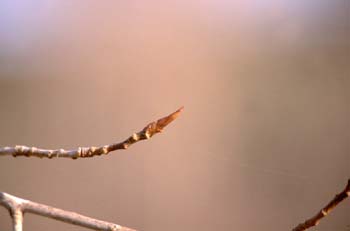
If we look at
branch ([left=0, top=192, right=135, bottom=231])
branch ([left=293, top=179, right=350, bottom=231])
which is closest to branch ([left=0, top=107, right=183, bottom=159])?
branch ([left=0, top=192, right=135, bottom=231])

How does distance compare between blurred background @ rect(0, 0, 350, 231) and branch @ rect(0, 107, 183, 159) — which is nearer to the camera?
branch @ rect(0, 107, 183, 159)

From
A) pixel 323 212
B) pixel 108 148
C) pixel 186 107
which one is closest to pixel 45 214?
pixel 108 148

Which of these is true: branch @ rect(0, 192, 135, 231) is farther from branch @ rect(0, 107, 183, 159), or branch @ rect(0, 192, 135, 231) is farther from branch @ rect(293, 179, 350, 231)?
branch @ rect(293, 179, 350, 231)

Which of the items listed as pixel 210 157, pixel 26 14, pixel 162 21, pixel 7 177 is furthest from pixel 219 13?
pixel 7 177

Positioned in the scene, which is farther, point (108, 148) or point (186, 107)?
point (186, 107)

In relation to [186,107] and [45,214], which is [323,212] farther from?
[186,107]

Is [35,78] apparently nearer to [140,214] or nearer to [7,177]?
[7,177]
